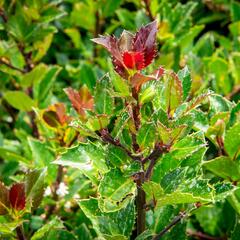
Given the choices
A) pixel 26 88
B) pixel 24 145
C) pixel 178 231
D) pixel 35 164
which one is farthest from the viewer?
pixel 26 88

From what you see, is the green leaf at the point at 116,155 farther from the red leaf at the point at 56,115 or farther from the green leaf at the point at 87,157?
the red leaf at the point at 56,115

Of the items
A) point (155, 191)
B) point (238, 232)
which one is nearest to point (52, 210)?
point (238, 232)

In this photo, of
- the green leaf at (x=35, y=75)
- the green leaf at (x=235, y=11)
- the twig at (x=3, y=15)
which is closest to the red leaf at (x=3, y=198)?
the green leaf at (x=35, y=75)

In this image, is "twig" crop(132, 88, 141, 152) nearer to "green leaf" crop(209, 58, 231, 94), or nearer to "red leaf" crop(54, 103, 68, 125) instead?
"red leaf" crop(54, 103, 68, 125)

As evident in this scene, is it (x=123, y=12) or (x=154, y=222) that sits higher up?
(x=123, y=12)

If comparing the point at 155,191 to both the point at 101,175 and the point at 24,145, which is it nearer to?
the point at 101,175

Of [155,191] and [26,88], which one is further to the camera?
[26,88]

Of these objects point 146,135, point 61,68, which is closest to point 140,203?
→ point 146,135
